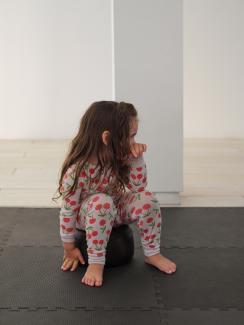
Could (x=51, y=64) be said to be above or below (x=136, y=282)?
above

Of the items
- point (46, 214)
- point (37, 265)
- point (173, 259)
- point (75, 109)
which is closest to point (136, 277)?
point (173, 259)

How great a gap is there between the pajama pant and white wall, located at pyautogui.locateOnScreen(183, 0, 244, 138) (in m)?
3.03

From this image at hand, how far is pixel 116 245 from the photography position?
2.65m

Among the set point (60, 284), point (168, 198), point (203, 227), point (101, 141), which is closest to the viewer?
point (60, 284)

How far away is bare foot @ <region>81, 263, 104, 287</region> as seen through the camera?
2488mm

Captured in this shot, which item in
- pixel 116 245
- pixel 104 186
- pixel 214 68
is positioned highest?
pixel 214 68

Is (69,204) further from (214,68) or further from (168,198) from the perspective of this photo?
(214,68)

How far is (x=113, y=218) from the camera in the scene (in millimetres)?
2588

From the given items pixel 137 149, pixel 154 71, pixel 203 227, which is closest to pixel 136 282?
pixel 137 149

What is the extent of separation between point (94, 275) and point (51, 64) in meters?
3.35

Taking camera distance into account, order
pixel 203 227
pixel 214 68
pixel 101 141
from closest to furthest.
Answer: pixel 101 141, pixel 203 227, pixel 214 68

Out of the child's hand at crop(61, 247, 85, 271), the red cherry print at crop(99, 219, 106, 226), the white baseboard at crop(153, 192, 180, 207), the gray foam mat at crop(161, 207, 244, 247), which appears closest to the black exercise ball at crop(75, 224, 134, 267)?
the child's hand at crop(61, 247, 85, 271)

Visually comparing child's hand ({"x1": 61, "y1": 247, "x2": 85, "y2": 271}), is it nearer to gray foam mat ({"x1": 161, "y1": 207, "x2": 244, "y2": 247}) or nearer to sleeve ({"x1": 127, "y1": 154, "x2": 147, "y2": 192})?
sleeve ({"x1": 127, "y1": 154, "x2": 147, "y2": 192})

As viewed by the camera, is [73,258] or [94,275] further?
[73,258]
